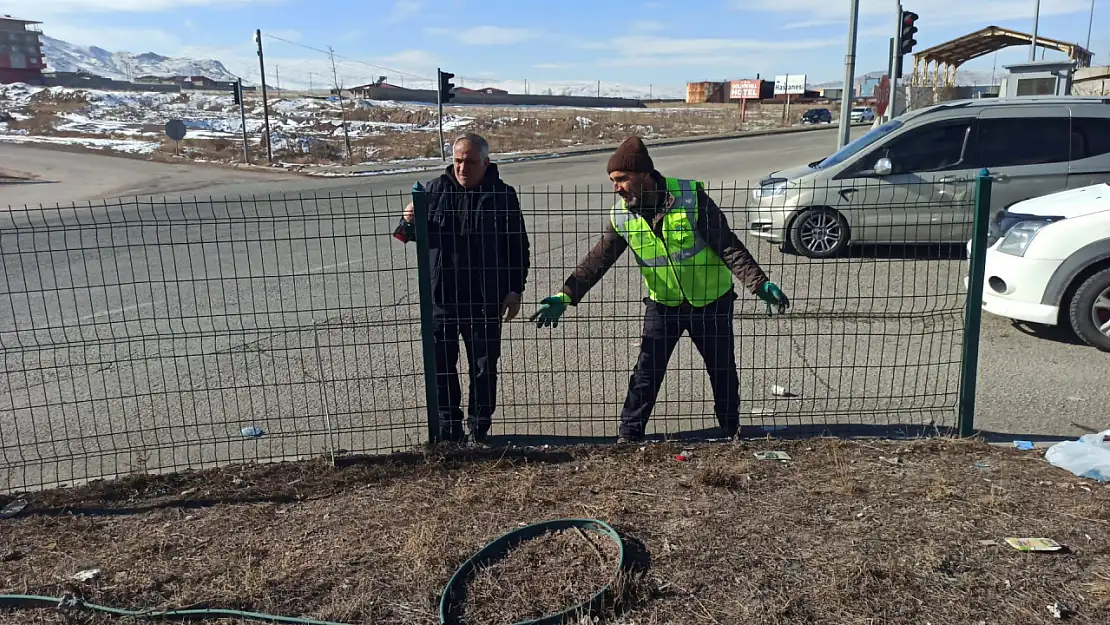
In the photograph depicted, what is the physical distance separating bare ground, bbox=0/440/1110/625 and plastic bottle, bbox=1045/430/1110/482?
0.23 ft

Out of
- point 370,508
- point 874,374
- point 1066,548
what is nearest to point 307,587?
point 370,508

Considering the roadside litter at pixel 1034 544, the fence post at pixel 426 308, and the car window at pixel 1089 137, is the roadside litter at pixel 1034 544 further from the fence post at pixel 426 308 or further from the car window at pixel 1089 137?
the car window at pixel 1089 137

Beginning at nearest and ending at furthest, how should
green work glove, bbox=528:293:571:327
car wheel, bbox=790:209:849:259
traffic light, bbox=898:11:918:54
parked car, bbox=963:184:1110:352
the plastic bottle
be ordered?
the plastic bottle
green work glove, bbox=528:293:571:327
parked car, bbox=963:184:1110:352
car wheel, bbox=790:209:849:259
traffic light, bbox=898:11:918:54

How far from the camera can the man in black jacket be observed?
14.0 feet

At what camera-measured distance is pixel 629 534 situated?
3488 millimetres

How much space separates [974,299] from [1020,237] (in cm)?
246

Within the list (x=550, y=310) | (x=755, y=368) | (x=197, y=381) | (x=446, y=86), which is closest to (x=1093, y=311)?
(x=755, y=368)

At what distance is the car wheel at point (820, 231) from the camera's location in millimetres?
9570

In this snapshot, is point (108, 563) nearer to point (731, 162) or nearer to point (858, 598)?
point (858, 598)

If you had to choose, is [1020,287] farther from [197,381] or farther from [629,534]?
[197,381]

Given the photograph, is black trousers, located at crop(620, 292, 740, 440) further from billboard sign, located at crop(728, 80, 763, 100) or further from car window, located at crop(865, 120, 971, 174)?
billboard sign, located at crop(728, 80, 763, 100)

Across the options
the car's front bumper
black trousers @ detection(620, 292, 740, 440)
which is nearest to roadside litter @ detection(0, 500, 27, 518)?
black trousers @ detection(620, 292, 740, 440)

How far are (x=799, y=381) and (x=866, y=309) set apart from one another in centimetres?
202

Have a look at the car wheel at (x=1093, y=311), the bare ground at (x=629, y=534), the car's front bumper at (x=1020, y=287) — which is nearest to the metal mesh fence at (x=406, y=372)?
the bare ground at (x=629, y=534)
